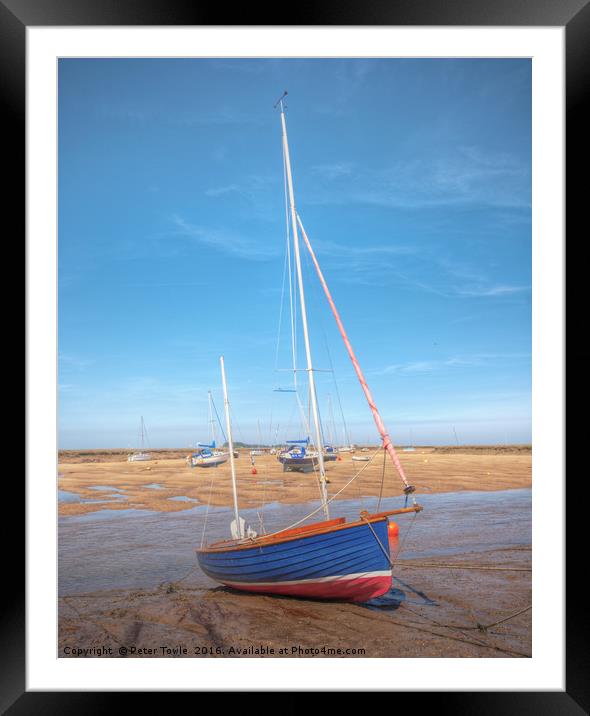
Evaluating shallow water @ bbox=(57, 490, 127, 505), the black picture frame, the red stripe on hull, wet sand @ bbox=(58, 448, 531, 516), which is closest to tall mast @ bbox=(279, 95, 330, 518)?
the red stripe on hull

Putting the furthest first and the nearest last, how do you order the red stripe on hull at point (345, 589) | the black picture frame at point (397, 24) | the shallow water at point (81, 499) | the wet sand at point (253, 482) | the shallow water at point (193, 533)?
the wet sand at point (253, 482), the shallow water at point (81, 499), the shallow water at point (193, 533), the red stripe on hull at point (345, 589), the black picture frame at point (397, 24)

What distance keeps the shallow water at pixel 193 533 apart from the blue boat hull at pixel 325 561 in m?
0.66

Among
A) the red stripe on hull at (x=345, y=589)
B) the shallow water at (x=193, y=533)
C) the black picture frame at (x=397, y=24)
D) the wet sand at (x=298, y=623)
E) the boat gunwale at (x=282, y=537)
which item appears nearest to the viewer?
the black picture frame at (x=397, y=24)

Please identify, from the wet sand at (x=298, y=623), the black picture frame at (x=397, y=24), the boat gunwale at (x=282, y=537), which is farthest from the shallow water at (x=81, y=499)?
the black picture frame at (x=397, y=24)

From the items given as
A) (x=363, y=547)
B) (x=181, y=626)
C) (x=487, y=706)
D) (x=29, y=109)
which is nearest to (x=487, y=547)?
(x=363, y=547)

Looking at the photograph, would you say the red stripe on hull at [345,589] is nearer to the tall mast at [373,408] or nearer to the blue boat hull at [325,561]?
the blue boat hull at [325,561]

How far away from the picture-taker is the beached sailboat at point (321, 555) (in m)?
5.70

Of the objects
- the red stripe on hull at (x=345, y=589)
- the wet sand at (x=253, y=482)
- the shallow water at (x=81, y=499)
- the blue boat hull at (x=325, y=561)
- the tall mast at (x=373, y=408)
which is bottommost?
the wet sand at (x=253, y=482)

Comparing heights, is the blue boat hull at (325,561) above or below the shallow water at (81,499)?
above

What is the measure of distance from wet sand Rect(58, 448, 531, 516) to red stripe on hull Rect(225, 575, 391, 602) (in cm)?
688

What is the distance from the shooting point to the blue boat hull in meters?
5.73

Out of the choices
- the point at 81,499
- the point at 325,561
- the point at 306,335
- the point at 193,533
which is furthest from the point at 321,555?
the point at 81,499

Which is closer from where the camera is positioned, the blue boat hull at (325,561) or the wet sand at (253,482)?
the blue boat hull at (325,561)

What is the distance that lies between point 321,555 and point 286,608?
2.69 ft
